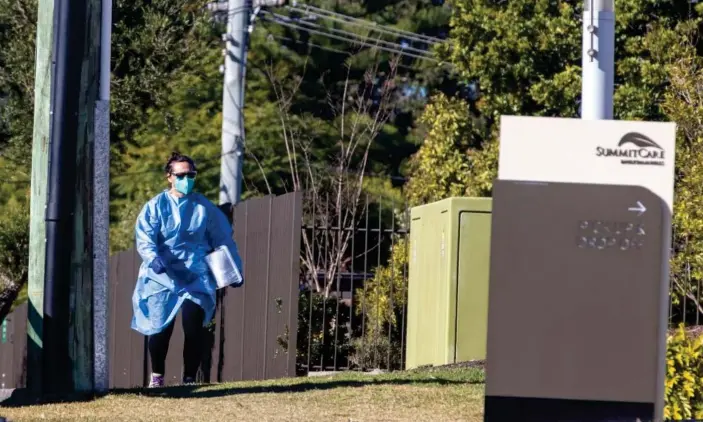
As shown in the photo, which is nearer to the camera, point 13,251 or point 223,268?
point 223,268

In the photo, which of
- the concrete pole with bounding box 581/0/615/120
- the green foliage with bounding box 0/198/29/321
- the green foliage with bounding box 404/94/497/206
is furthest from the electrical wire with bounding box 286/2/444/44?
the concrete pole with bounding box 581/0/615/120

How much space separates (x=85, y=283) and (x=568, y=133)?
3.44 meters

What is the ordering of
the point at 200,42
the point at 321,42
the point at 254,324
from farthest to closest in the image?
the point at 321,42 < the point at 200,42 < the point at 254,324

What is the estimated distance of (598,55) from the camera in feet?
22.5

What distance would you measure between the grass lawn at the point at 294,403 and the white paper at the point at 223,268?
3.22ft

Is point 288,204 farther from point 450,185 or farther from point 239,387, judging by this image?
point 450,185

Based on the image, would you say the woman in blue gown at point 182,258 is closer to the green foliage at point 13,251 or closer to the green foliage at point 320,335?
the green foliage at point 320,335

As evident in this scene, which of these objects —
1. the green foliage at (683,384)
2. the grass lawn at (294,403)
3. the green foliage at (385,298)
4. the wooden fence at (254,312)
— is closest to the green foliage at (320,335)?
the green foliage at (385,298)

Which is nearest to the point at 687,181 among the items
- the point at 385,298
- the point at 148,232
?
the point at 385,298

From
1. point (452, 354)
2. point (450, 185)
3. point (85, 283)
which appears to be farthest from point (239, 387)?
point (450, 185)

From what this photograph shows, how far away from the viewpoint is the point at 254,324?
12.0 meters

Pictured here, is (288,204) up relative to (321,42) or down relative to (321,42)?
down

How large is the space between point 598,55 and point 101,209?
9.43 feet

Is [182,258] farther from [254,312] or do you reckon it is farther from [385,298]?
[385,298]
